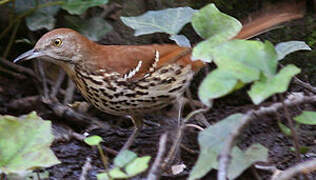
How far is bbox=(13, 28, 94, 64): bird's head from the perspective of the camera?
3.33 m

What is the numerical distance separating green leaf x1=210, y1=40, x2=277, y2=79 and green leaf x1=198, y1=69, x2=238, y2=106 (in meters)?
0.03

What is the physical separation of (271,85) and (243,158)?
436 mm

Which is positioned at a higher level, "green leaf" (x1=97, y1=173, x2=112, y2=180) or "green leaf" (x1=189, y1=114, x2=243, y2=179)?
"green leaf" (x1=189, y1=114, x2=243, y2=179)

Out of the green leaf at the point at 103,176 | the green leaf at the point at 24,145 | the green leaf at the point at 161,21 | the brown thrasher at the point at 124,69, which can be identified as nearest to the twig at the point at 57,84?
the brown thrasher at the point at 124,69

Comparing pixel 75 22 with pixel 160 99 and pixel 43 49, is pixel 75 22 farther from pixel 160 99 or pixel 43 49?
pixel 160 99

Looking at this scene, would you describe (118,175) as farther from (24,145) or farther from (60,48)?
(60,48)

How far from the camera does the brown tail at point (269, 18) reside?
10.4 ft

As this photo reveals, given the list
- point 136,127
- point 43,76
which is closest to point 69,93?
point 43,76

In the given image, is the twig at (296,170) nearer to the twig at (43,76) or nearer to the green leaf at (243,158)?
the green leaf at (243,158)

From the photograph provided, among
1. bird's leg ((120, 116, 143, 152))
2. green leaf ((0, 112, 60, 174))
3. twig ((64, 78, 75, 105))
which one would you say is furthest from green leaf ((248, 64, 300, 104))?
twig ((64, 78, 75, 105))

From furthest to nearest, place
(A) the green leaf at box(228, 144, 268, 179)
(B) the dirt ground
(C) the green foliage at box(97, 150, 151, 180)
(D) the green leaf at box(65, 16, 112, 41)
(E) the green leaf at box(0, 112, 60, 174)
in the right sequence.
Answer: (D) the green leaf at box(65, 16, 112, 41) → (B) the dirt ground → (E) the green leaf at box(0, 112, 60, 174) → (A) the green leaf at box(228, 144, 268, 179) → (C) the green foliage at box(97, 150, 151, 180)

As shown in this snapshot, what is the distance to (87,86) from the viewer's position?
10.8 feet

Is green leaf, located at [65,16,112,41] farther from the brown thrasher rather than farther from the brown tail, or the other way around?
the brown tail

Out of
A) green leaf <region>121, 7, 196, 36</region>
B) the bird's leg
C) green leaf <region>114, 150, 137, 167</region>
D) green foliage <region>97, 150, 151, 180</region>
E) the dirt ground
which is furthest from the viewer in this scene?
the bird's leg
